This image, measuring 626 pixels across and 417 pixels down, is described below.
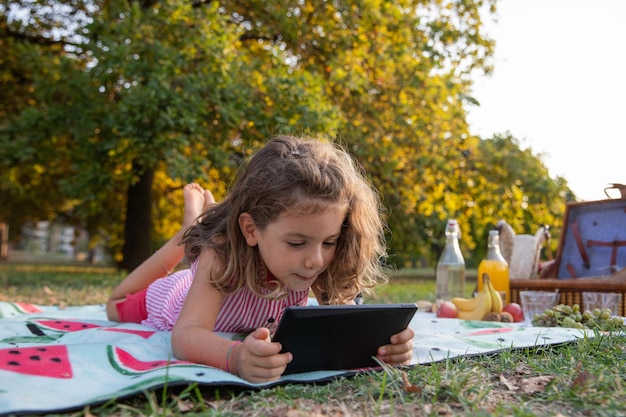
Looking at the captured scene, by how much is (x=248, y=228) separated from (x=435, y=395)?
3.69 ft

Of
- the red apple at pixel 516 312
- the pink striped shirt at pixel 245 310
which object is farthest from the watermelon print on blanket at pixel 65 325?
the red apple at pixel 516 312

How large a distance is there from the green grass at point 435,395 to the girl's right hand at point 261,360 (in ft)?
0.21

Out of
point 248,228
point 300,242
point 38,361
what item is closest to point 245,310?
point 248,228

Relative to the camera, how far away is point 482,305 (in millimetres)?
3928

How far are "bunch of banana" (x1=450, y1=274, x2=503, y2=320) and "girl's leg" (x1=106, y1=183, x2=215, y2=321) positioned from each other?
182 cm

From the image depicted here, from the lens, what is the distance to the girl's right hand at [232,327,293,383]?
1.95m

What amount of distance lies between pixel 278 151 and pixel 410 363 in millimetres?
1031

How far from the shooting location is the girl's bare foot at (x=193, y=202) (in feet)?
12.1

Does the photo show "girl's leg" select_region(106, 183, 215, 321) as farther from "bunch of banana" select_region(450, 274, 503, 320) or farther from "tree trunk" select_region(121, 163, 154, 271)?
"tree trunk" select_region(121, 163, 154, 271)

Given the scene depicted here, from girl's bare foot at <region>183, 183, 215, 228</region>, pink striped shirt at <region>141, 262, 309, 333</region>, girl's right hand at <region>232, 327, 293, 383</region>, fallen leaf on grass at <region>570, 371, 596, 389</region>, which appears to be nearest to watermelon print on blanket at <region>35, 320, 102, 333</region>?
pink striped shirt at <region>141, 262, 309, 333</region>

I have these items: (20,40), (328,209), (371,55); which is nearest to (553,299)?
(328,209)

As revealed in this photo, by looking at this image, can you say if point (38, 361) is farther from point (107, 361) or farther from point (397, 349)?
point (397, 349)

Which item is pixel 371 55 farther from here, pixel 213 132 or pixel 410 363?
pixel 410 363

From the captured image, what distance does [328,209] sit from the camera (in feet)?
7.80
